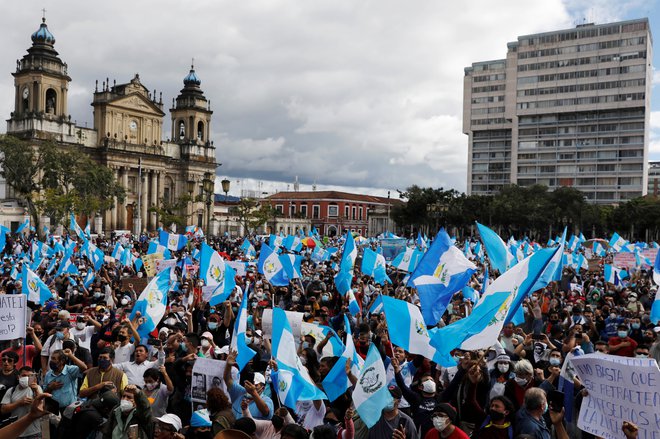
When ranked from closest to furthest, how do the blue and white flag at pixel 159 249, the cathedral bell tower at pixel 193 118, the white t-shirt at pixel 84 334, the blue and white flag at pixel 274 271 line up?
the white t-shirt at pixel 84 334 → the blue and white flag at pixel 274 271 → the blue and white flag at pixel 159 249 → the cathedral bell tower at pixel 193 118

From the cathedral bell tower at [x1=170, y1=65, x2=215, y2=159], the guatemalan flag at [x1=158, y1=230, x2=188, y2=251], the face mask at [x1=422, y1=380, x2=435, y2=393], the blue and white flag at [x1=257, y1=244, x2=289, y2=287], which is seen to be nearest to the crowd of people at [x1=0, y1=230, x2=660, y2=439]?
the face mask at [x1=422, y1=380, x2=435, y2=393]

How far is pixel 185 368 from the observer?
7531mm

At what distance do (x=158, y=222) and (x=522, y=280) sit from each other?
72944 millimetres

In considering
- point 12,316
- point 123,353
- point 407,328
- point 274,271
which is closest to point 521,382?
point 407,328

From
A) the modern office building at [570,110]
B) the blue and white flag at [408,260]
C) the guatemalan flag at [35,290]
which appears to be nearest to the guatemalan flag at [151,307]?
the guatemalan flag at [35,290]

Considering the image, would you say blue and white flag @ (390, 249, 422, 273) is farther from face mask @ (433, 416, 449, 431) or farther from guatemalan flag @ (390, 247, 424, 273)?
face mask @ (433, 416, 449, 431)

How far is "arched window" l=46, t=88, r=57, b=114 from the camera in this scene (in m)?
69.4

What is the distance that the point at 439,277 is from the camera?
1138cm

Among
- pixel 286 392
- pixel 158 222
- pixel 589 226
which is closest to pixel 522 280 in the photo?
pixel 286 392

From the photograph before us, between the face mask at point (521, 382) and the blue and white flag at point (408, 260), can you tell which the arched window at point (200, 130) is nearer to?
the blue and white flag at point (408, 260)

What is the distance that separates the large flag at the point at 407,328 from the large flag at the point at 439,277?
2.84 metres

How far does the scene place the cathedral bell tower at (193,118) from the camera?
86250 mm

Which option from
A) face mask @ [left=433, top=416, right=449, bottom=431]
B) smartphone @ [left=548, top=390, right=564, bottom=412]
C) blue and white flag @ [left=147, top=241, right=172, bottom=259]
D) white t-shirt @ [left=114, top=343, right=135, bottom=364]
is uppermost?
blue and white flag @ [left=147, top=241, right=172, bottom=259]

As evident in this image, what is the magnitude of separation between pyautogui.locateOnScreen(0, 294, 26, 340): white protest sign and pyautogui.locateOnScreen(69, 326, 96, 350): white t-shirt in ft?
5.81
